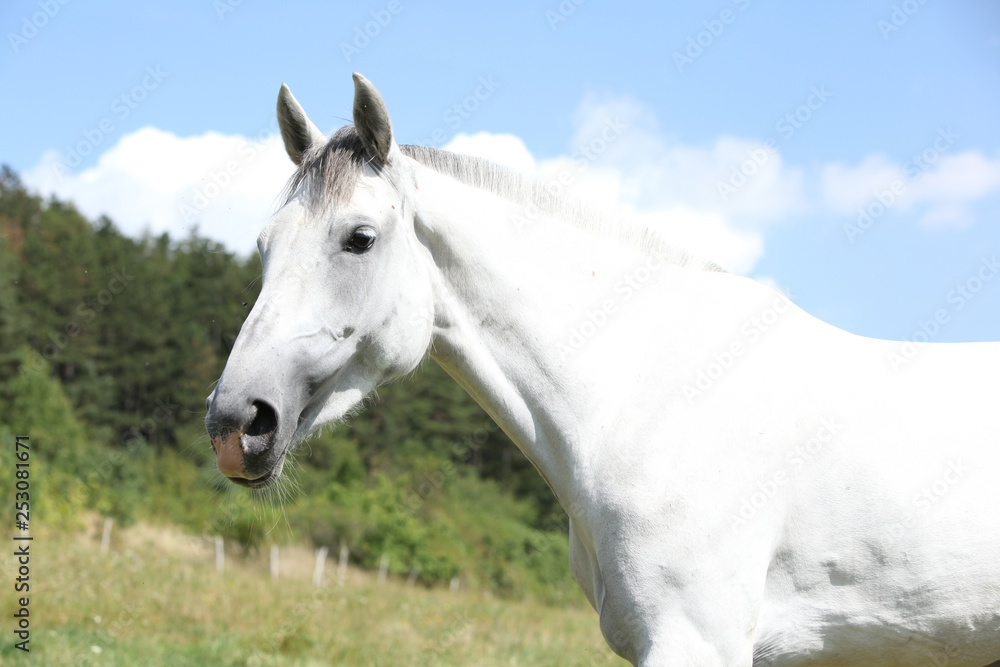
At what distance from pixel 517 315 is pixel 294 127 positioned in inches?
48.4

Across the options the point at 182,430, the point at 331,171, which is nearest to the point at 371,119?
the point at 331,171

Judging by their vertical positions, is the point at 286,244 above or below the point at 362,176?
below

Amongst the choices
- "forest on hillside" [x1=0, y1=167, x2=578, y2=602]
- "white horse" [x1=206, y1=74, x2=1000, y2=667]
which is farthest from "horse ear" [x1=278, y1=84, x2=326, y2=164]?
"forest on hillside" [x1=0, y1=167, x2=578, y2=602]

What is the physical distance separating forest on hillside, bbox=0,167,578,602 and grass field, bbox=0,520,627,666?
34.8 ft

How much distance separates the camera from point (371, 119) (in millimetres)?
2553

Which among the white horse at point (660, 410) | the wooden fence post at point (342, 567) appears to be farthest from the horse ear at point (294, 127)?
the wooden fence post at point (342, 567)

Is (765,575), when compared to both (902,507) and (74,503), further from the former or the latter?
(74,503)

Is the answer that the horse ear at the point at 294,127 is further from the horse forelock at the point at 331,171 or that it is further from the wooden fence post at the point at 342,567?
the wooden fence post at the point at 342,567

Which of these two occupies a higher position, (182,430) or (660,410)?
(182,430)

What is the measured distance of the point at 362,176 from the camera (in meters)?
2.56

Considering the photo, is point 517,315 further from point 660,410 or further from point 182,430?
point 182,430

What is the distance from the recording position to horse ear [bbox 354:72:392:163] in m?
2.46

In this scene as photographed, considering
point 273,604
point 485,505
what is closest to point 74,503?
point 273,604

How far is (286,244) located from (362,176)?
1.27 ft
